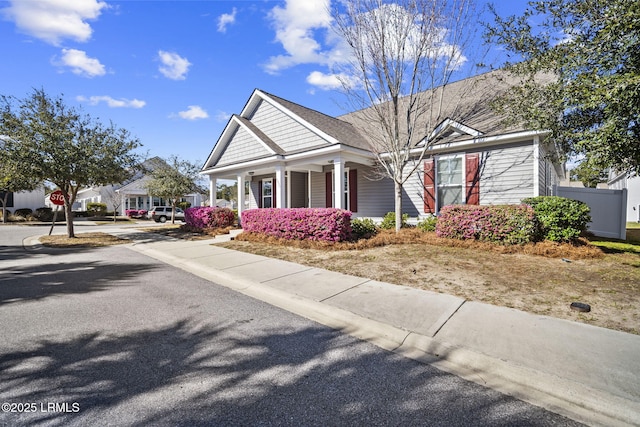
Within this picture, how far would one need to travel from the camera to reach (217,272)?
6754 millimetres

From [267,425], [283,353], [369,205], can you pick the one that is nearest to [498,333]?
[283,353]

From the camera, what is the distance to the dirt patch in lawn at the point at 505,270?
14.2ft

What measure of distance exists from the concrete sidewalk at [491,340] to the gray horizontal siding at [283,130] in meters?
7.93

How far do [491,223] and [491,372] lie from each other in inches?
251

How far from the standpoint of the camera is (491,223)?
8.23 meters

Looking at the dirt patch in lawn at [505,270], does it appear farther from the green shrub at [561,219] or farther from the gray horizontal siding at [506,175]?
the gray horizontal siding at [506,175]

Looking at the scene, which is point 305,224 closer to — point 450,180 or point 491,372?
point 450,180

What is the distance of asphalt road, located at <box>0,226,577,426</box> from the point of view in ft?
7.38

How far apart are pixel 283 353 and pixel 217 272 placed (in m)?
4.07

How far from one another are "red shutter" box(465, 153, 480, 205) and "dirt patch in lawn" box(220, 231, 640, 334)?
7.84ft

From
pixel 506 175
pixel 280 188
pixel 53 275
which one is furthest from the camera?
pixel 280 188

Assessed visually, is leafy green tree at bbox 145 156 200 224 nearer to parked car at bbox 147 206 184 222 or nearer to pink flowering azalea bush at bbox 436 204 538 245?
parked car at bbox 147 206 184 222

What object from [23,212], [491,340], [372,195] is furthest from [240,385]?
[23,212]

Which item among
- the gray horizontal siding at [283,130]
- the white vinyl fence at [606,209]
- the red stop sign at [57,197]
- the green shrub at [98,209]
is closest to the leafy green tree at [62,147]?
the red stop sign at [57,197]
